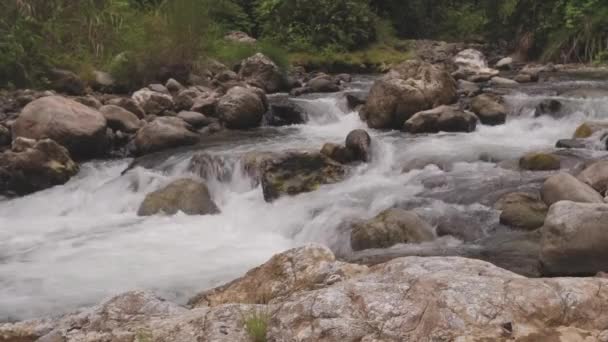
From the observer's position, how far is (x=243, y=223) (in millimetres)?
8039

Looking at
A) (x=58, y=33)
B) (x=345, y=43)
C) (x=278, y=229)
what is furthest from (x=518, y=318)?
(x=345, y=43)

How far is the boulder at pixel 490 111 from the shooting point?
11.8 meters

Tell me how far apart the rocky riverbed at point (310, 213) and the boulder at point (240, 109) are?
0.10 feet

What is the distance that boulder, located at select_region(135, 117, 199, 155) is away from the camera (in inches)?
428

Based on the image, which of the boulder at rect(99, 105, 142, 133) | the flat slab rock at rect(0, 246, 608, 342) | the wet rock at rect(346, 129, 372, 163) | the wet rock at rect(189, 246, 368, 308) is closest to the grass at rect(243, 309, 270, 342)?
the flat slab rock at rect(0, 246, 608, 342)

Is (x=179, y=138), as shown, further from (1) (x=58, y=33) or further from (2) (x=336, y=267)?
(2) (x=336, y=267)

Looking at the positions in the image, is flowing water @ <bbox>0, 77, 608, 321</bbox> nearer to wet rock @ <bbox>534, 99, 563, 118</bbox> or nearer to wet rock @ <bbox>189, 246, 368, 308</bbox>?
wet rock @ <bbox>534, 99, 563, 118</bbox>

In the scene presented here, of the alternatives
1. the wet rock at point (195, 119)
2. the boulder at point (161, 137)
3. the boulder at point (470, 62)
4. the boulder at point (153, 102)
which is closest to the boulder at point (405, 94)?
the wet rock at point (195, 119)

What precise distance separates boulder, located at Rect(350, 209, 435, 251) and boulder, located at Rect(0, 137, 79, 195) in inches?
207

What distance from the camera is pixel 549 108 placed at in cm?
1201

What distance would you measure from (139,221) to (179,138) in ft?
10.4

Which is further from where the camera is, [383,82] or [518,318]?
[383,82]

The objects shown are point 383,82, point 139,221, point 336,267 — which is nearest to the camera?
point 336,267

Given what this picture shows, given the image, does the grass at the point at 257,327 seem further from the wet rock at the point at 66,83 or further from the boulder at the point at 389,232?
the wet rock at the point at 66,83
